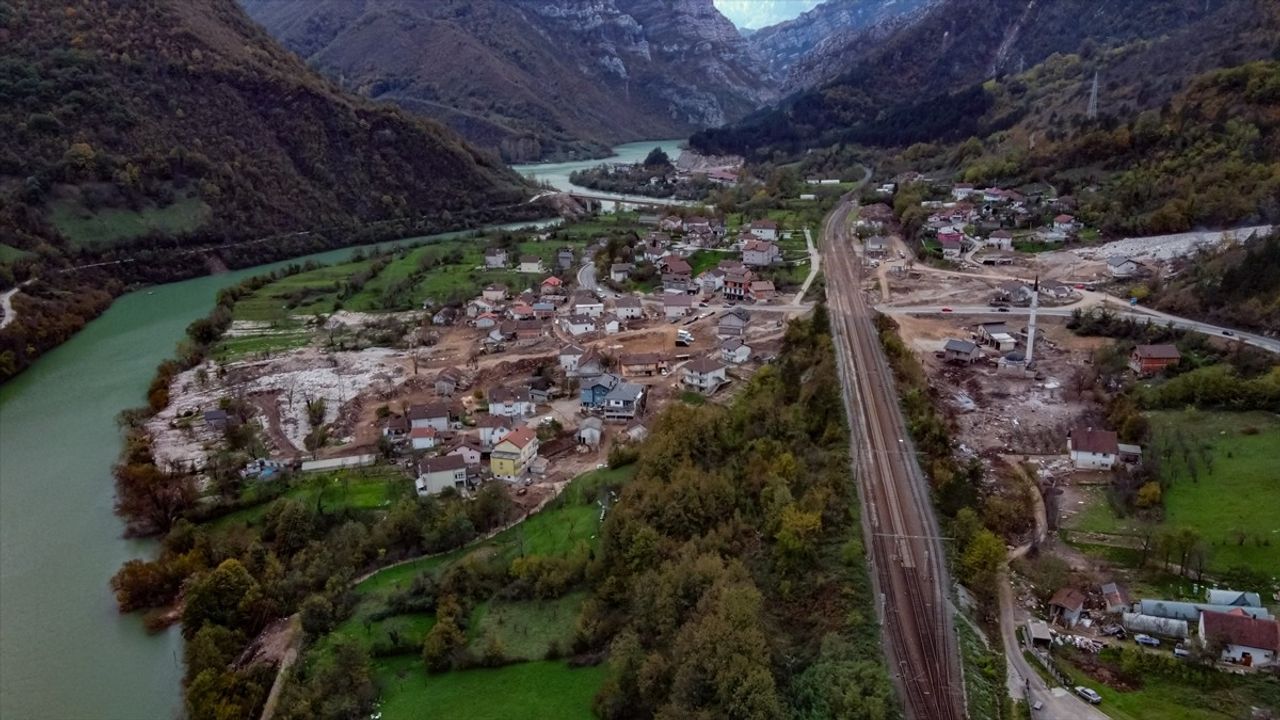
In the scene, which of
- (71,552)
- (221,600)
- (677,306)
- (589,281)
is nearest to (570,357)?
(677,306)

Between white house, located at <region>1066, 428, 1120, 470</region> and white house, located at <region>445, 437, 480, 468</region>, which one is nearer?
white house, located at <region>1066, 428, 1120, 470</region>

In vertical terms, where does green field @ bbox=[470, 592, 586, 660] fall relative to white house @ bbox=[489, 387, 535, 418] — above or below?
below

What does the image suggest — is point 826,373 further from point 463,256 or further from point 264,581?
point 463,256

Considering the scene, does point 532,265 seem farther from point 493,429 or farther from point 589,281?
point 493,429

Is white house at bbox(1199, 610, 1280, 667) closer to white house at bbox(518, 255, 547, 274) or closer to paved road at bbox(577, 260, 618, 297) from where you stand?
paved road at bbox(577, 260, 618, 297)

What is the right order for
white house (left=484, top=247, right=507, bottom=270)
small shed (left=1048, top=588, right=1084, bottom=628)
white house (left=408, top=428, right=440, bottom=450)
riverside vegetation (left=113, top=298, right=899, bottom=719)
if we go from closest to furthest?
riverside vegetation (left=113, top=298, right=899, bottom=719)
small shed (left=1048, top=588, right=1084, bottom=628)
white house (left=408, top=428, right=440, bottom=450)
white house (left=484, top=247, right=507, bottom=270)

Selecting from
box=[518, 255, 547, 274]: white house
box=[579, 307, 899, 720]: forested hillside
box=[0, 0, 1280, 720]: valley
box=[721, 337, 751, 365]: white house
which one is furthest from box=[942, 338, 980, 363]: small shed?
box=[518, 255, 547, 274]: white house

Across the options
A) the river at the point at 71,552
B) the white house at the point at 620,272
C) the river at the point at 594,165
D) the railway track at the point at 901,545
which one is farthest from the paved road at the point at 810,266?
the river at the point at 71,552

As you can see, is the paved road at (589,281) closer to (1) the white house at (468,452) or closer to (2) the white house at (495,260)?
(2) the white house at (495,260)
